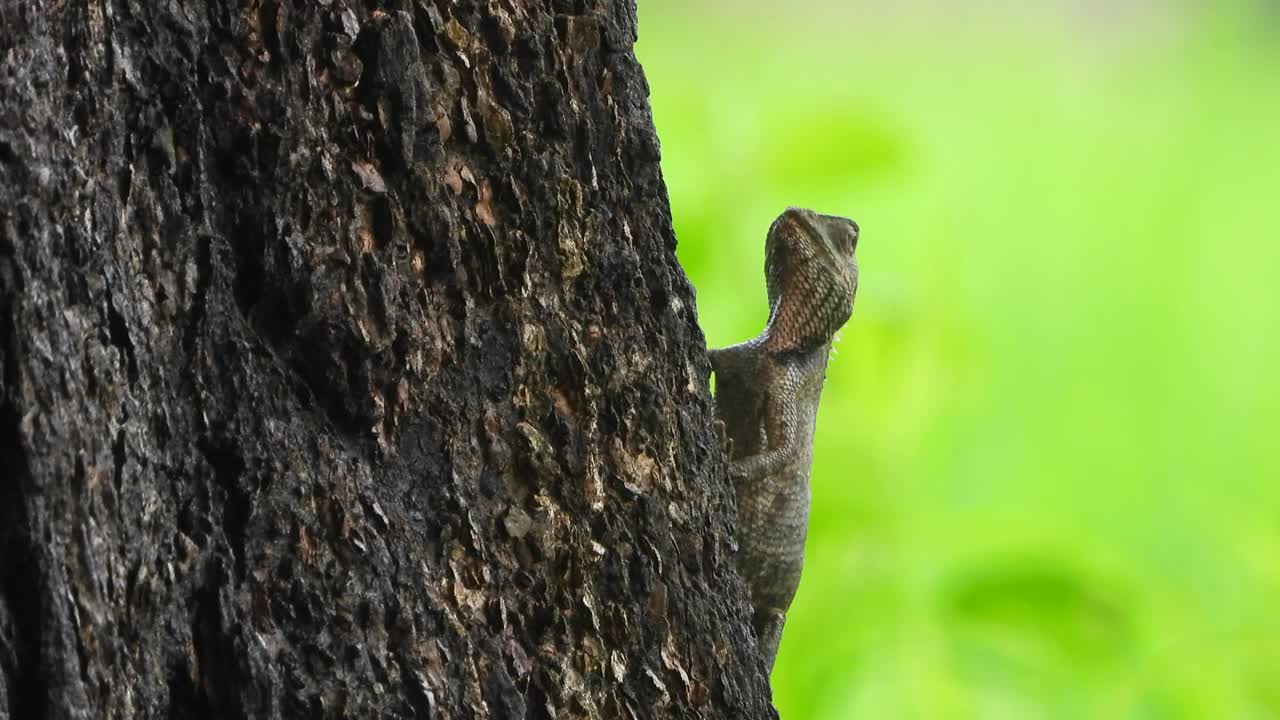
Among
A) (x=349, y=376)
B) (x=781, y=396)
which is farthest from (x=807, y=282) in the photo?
(x=349, y=376)

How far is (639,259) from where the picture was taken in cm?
195

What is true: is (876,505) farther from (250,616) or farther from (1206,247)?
(250,616)

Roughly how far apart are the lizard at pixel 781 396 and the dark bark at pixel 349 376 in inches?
29.4

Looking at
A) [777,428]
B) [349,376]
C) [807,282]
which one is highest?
Answer: [807,282]

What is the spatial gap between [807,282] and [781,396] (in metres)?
0.33

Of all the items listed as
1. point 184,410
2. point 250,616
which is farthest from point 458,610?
point 184,410

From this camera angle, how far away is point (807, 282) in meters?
3.16

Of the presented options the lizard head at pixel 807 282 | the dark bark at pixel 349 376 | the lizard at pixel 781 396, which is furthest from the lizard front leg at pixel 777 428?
the dark bark at pixel 349 376

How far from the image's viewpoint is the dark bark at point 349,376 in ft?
4.67

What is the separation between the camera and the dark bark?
142 cm

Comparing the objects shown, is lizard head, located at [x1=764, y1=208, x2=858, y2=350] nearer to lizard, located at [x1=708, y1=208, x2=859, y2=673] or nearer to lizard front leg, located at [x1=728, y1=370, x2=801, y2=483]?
lizard, located at [x1=708, y1=208, x2=859, y2=673]

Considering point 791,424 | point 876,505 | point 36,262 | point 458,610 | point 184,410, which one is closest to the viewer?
point 36,262

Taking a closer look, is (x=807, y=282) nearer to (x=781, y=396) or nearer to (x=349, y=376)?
(x=781, y=396)

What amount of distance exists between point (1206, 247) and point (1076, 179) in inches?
20.8
